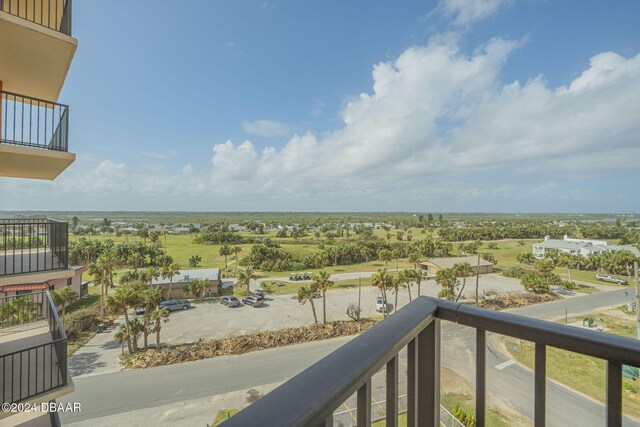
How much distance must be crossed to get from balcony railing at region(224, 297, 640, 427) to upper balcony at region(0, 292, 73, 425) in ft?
13.1

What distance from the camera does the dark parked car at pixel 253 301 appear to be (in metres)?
18.3

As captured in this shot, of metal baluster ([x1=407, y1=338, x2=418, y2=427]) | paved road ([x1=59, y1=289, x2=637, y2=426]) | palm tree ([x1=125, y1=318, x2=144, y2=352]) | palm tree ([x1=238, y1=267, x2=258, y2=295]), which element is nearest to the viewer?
metal baluster ([x1=407, y1=338, x2=418, y2=427])

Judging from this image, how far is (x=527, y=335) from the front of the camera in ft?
3.26

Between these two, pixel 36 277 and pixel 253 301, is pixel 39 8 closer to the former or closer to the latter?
pixel 36 277

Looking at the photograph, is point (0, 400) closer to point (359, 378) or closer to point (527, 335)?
point (359, 378)

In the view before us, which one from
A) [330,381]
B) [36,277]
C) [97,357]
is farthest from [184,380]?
[330,381]

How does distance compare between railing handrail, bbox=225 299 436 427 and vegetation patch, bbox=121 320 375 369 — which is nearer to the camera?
railing handrail, bbox=225 299 436 427

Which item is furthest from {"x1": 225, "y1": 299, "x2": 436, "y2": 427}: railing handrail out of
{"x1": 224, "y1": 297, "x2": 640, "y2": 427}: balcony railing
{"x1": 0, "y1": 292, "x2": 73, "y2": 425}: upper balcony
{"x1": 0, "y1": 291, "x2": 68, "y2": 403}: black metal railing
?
{"x1": 0, "y1": 291, "x2": 68, "y2": 403}: black metal railing

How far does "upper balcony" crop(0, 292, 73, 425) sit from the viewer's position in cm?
341

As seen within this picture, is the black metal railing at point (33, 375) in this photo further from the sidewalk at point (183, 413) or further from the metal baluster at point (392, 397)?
the sidewalk at point (183, 413)

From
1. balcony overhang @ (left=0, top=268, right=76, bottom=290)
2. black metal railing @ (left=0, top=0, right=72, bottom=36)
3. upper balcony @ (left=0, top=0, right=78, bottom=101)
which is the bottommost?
balcony overhang @ (left=0, top=268, right=76, bottom=290)

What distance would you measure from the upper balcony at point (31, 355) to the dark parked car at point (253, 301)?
44.2ft

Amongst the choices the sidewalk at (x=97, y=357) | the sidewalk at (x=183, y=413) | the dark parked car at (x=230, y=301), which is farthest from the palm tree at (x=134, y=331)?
the dark parked car at (x=230, y=301)

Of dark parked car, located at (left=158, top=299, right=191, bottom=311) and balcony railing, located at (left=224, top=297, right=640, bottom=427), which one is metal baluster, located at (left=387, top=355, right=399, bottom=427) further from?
dark parked car, located at (left=158, top=299, right=191, bottom=311)
